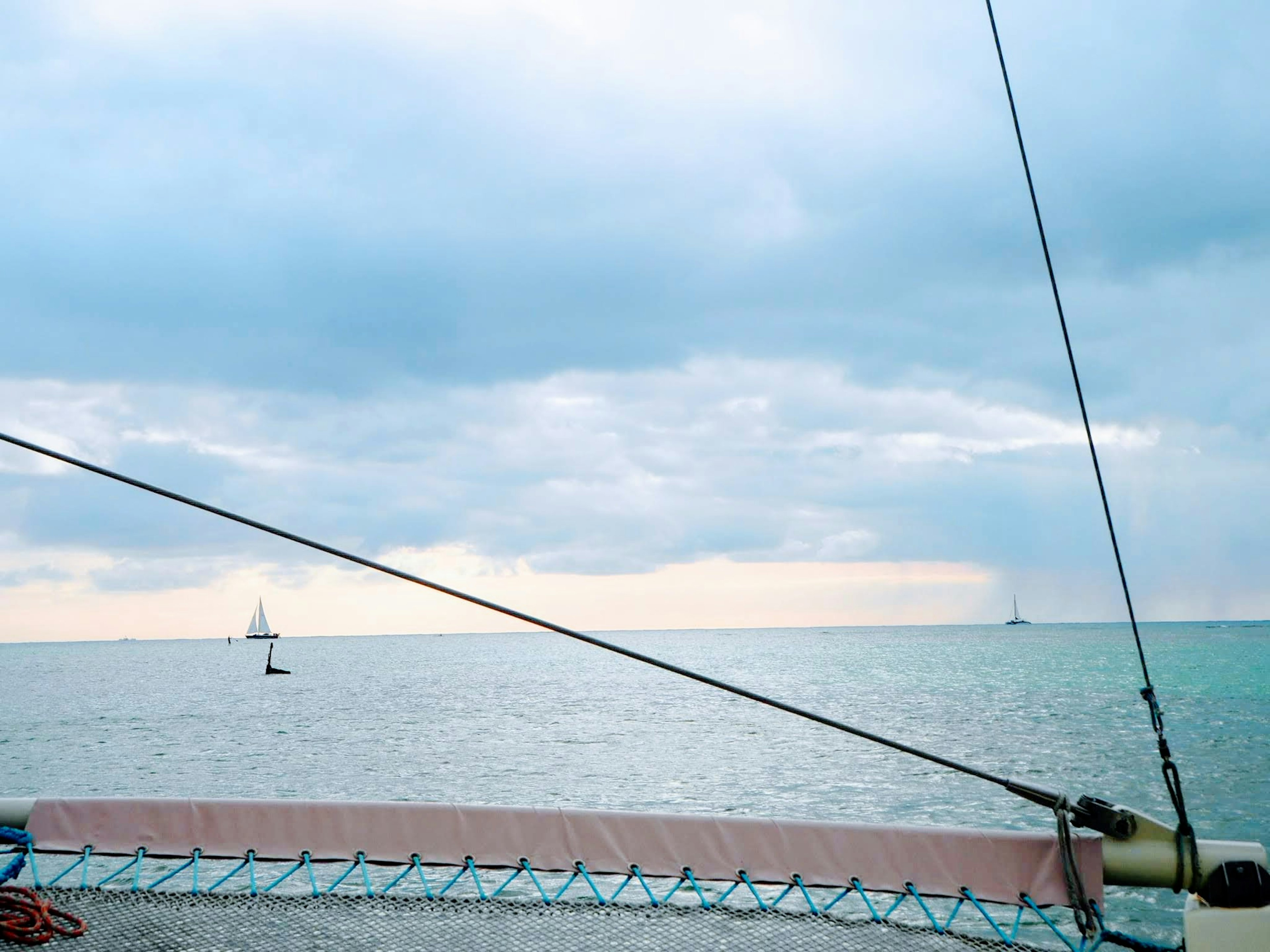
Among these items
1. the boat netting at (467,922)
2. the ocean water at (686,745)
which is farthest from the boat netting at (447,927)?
the ocean water at (686,745)

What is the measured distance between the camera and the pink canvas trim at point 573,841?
520cm

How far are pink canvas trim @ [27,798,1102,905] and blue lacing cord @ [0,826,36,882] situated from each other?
0.33 meters

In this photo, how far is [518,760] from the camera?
121 ft

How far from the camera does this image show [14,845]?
5.39m

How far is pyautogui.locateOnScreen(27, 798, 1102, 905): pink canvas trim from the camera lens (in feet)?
17.0

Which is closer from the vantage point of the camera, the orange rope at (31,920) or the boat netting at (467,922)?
the orange rope at (31,920)

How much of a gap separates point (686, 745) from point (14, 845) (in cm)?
3846

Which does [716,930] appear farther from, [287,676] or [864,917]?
[287,676]

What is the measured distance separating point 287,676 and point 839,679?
220 ft

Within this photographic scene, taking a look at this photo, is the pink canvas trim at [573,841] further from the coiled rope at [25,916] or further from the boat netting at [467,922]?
the coiled rope at [25,916]

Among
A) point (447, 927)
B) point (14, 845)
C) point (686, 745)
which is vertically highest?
point (14, 845)

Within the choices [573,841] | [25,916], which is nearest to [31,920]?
[25,916]

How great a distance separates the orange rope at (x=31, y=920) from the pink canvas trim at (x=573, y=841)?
713 millimetres

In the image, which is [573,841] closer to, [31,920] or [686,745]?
[31,920]
